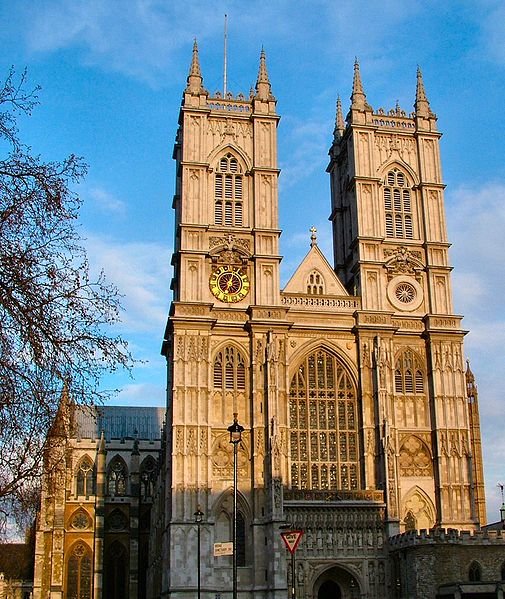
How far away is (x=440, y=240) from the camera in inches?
2009

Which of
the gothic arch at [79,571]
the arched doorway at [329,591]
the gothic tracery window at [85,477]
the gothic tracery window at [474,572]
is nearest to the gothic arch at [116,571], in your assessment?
the gothic arch at [79,571]

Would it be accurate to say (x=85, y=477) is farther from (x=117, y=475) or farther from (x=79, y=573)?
(x=79, y=573)

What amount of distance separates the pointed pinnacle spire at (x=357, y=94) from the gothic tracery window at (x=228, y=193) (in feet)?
28.0

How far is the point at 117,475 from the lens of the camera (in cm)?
6719

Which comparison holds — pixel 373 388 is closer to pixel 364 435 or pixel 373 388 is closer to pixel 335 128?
pixel 364 435

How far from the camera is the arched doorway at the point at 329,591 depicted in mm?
43906

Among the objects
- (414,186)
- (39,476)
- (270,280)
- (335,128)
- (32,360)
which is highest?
(335,128)

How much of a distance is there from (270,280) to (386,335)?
23.7 ft

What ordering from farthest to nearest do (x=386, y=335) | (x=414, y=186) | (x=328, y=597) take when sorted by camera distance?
(x=414, y=186) → (x=386, y=335) → (x=328, y=597)

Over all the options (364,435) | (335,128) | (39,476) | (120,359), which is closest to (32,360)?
(120,359)

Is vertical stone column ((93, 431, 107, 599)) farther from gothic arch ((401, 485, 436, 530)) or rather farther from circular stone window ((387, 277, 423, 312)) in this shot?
circular stone window ((387, 277, 423, 312))

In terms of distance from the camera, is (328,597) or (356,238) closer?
(328,597)

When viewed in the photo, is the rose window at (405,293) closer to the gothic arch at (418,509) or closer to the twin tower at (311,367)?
the twin tower at (311,367)

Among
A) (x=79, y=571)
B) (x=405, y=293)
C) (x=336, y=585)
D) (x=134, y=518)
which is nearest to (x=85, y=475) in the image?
(x=134, y=518)
